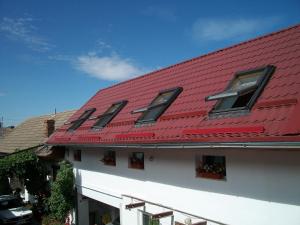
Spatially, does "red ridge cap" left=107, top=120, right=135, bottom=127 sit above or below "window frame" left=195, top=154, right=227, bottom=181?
above

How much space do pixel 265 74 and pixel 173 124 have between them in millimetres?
3014

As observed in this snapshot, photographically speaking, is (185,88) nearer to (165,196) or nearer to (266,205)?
(165,196)

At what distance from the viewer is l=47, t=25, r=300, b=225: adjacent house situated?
6879 mm

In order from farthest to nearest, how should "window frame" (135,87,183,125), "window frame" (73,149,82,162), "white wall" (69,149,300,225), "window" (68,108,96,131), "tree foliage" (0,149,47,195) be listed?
"tree foliage" (0,149,47,195) → "window" (68,108,96,131) → "window frame" (73,149,82,162) → "window frame" (135,87,183,125) → "white wall" (69,149,300,225)

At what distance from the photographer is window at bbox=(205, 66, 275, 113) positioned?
833 cm

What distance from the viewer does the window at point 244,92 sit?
328 inches

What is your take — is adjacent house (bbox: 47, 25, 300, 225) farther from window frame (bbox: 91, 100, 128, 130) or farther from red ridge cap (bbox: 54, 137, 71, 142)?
red ridge cap (bbox: 54, 137, 71, 142)

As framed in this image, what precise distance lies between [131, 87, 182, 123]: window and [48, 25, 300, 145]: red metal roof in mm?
236

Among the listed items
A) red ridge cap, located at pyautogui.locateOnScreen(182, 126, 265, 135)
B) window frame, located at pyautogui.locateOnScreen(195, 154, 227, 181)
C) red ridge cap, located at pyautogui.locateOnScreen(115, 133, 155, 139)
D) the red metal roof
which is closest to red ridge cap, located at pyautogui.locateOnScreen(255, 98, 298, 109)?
the red metal roof

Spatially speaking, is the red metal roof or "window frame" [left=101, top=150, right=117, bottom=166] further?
"window frame" [left=101, top=150, right=117, bottom=166]

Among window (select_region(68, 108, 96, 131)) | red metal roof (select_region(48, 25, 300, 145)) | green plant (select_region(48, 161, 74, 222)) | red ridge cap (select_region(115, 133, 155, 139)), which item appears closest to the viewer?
red metal roof (select_region(48, 25, 300, 145))

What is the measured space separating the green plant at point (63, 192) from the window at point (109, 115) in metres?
3.50

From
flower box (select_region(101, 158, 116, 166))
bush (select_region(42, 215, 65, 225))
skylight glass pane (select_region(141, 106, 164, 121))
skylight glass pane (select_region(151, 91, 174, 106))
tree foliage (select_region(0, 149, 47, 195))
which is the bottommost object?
bush (select_region(42, 215, 65, 225))

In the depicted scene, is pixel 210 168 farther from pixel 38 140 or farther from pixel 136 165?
pixel 38 140
